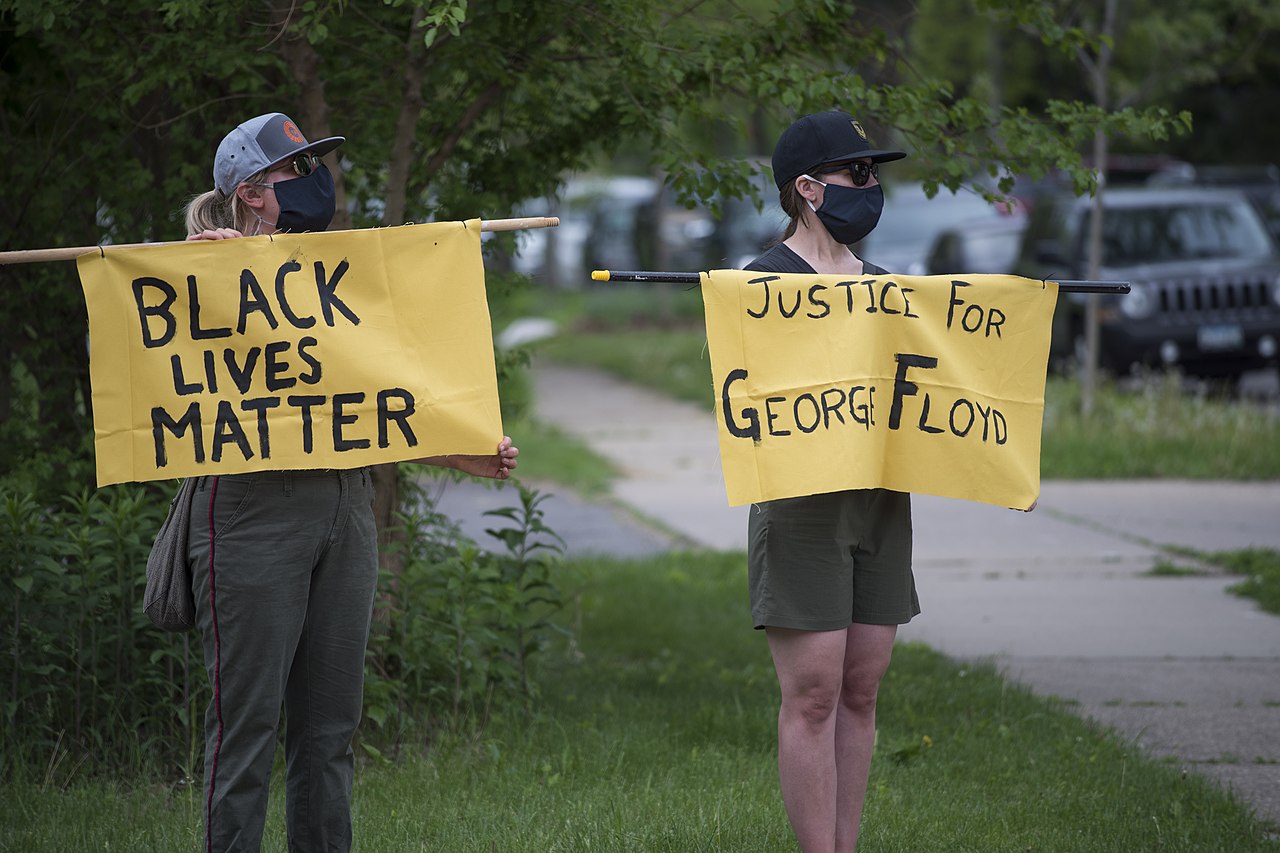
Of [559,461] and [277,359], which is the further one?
[559,461]

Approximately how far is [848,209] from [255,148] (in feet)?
4.60

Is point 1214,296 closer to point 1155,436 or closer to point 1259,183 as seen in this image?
point 1155,436

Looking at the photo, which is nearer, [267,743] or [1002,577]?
[267,743]

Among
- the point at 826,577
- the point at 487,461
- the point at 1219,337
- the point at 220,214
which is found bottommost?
the point at 1219,337

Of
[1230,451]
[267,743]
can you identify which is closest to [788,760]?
[267,743]

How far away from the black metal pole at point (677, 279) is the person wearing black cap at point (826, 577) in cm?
23

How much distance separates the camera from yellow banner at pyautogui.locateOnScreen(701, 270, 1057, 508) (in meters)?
3.75

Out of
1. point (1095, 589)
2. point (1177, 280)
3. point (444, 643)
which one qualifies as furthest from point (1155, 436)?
point (444, 643)

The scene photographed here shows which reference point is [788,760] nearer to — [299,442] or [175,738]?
[299,442]

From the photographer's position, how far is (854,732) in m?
3.92

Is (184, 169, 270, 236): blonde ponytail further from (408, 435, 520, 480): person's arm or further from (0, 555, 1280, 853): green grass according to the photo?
(0, 555, 1280, 853): green grass

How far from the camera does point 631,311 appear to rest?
1087 inches

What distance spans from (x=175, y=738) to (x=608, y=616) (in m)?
2.75

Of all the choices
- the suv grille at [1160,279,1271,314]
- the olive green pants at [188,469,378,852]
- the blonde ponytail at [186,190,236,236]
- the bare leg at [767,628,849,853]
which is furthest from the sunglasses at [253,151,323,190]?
the suv grille at [1160,279,1271,314]
